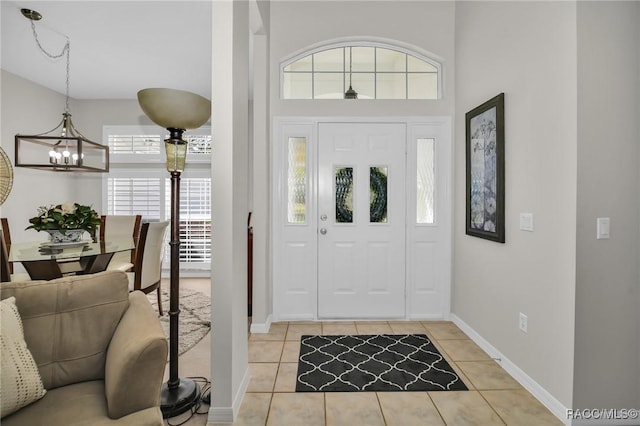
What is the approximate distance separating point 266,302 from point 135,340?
2027 mm

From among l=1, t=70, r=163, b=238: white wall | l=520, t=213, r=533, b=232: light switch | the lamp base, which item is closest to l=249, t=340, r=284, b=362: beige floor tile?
the lamp base

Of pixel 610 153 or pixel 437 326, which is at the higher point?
pixel 610 153

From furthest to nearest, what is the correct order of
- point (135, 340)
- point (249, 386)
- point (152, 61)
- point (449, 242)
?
point (152, 61) → point (449, 242) → point (249, 386) → point (135, 340)

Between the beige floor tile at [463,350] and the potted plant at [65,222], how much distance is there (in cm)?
316

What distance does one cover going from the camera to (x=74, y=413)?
1.24 m

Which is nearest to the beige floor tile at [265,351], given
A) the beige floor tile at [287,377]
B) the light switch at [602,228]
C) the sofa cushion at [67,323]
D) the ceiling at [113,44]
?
the beige floor tile at [287,377]

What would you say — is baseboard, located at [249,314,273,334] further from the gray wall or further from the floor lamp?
the gray wall

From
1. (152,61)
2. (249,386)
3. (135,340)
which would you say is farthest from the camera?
(152,61)

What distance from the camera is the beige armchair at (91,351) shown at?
1.26m

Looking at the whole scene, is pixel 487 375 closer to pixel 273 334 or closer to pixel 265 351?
pixel 265 351

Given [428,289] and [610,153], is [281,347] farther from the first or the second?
[610,153]

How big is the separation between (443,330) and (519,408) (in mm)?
1264

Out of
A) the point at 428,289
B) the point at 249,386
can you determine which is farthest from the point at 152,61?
the point at 428,289

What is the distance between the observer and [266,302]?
332 cm
